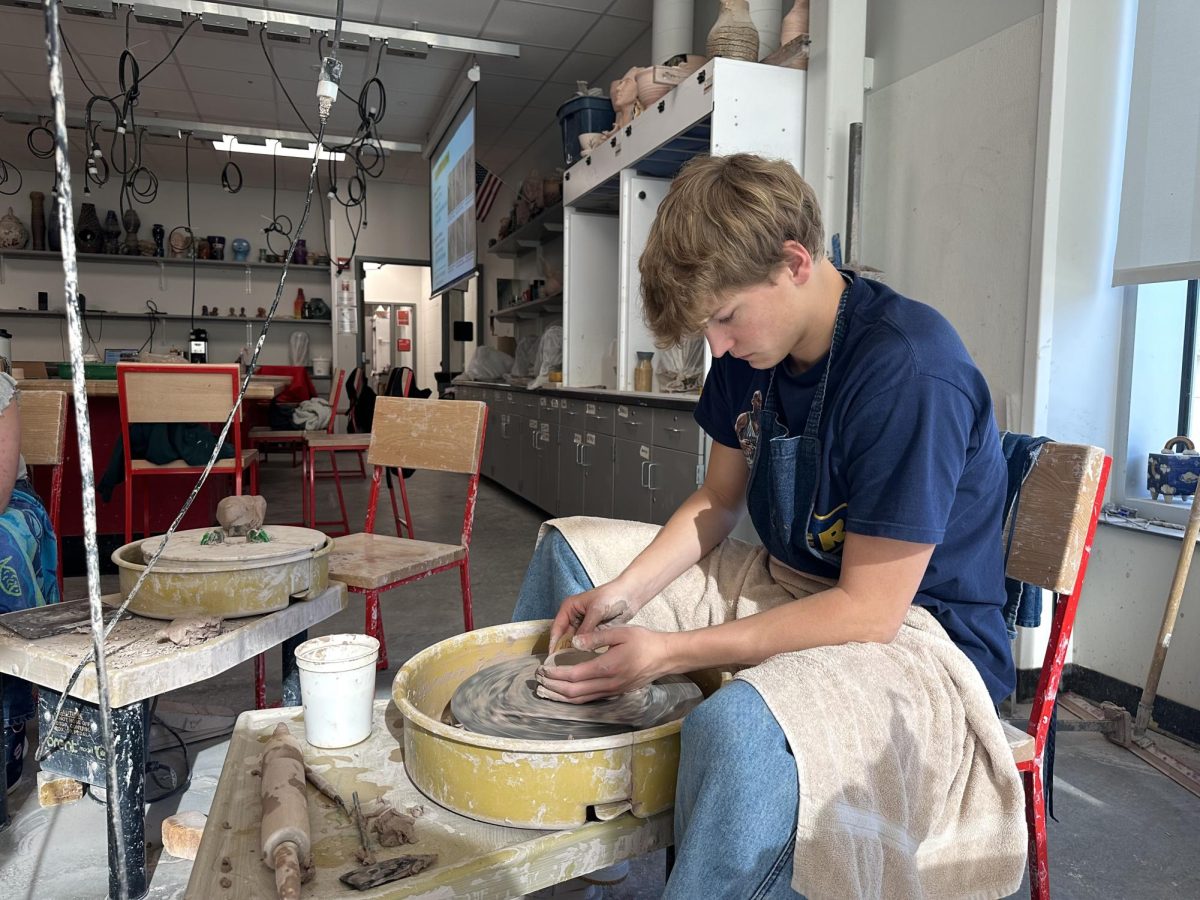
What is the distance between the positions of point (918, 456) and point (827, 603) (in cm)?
20

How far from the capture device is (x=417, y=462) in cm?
A: 230

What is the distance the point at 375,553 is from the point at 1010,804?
162cm

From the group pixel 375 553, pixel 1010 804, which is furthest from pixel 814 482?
pixel 375 553

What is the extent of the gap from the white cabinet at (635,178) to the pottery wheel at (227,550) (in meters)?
0.75

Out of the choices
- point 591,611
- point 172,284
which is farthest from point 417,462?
point 172,284

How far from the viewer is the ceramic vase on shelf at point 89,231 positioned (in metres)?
7.34

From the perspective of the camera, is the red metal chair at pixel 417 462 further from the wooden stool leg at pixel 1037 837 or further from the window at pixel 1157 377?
the window at pixel 1157 377

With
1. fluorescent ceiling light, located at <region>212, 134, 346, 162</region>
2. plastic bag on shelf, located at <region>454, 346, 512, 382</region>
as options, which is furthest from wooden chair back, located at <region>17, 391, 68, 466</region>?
fluorescent ceiling light, located at <region>212, 134, 346, 162</region>

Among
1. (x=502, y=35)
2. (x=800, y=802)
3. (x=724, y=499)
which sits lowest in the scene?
(x=800, y=802)

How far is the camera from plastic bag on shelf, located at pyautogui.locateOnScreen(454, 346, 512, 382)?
6.27 meters

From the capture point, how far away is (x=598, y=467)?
3.83 metres

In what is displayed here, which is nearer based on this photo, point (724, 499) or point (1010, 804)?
point (1010, 804)

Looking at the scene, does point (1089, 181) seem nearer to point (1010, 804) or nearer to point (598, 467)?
point (1010, 804)

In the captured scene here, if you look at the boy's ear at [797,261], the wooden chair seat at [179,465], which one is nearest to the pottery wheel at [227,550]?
the boy's ear at [797,261]
